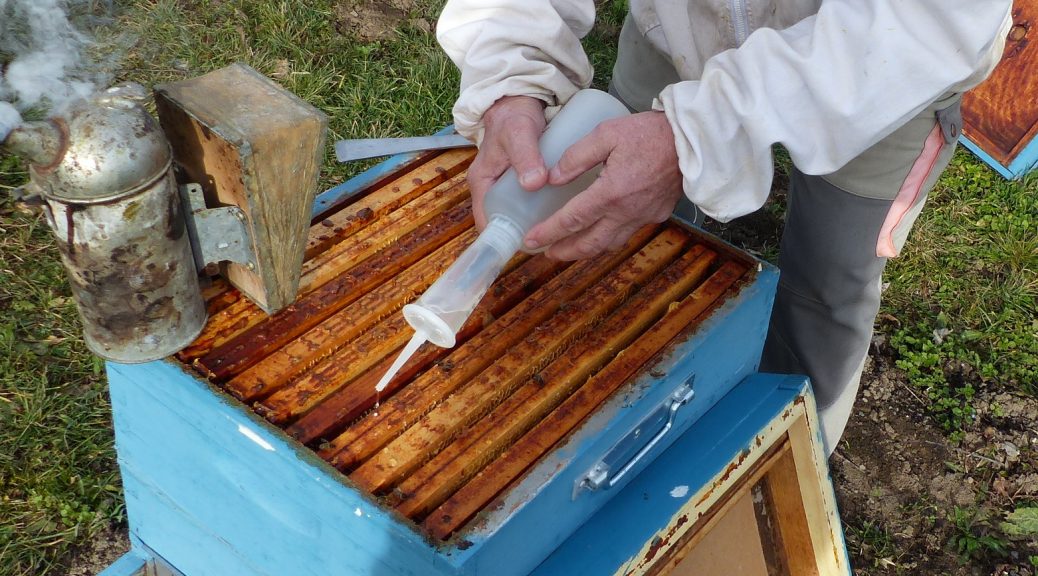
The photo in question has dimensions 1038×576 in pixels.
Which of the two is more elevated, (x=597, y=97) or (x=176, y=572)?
(x=597, y=97)

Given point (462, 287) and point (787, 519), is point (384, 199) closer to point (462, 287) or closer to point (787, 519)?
point (462, 287)

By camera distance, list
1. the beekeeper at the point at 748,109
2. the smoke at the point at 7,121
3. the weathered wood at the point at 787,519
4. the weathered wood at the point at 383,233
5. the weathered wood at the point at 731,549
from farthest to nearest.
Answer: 1. the weathered wood at the point at 787,519
2. the weathered wood at the point at 731,549
3. the weathered wood at the point at 383,233
4. the beekeeper at the point at 748,109
5. the smoke at the point at 7,121

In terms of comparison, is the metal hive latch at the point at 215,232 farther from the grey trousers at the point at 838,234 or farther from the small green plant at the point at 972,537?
the small green plant at the point at 972,537

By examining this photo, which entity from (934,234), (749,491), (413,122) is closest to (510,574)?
(749,491)

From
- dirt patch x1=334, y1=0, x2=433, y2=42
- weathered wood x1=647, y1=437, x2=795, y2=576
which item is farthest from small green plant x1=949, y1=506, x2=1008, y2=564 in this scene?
dirt patch x1=334, y1=0, x2=433, y2=42

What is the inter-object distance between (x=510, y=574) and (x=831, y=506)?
0.86 m

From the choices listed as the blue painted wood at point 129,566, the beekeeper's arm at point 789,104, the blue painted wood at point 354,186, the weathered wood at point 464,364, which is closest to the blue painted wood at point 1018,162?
the beekeeper's arm at point 789,104

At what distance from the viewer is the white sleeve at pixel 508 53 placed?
6.08 ft

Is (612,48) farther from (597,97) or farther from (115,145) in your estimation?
(115,145)

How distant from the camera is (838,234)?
85.5 inches

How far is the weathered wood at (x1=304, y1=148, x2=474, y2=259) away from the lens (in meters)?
1.74

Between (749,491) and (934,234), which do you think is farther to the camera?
(934,234)

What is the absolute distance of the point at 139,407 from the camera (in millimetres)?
1601

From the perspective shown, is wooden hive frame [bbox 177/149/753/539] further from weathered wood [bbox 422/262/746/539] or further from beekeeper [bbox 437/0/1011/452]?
beekeeper [bbox 437/0/1011/452]
